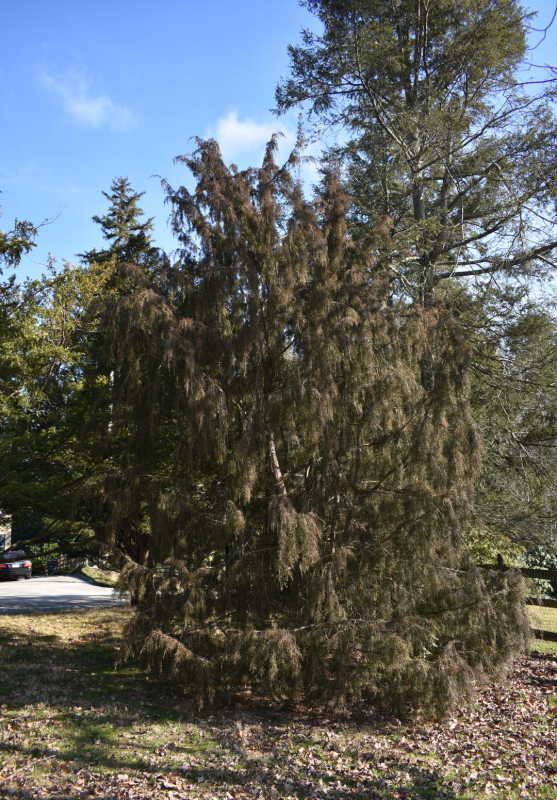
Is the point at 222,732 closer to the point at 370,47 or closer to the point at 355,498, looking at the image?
the point at 355,498

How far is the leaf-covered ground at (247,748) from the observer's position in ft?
17.1

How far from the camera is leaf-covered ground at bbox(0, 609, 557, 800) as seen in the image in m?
5.22

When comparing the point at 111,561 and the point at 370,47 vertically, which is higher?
the point at 370,47

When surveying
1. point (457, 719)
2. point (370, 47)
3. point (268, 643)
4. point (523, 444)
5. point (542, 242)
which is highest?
point (370, 47)

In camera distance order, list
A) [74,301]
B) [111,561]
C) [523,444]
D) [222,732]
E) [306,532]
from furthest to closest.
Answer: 1. [523,444]
2. [74,301]
3. [111,561]
4. [306,532]
5. [222,732]

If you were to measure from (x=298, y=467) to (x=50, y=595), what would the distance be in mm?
13684

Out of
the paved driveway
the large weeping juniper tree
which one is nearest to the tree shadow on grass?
the large weeping juniper tree

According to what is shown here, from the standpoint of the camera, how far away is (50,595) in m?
18.8

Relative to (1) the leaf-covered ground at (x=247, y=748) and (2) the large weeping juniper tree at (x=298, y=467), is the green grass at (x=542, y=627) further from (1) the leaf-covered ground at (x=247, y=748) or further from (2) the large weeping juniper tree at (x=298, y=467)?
(2) the large weeping juniper tree at (x=298, y=467)

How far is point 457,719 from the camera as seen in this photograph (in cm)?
723

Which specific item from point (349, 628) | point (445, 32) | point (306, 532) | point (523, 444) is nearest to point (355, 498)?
point (306, 532)

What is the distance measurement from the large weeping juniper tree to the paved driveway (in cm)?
599

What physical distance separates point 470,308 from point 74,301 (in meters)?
7.76

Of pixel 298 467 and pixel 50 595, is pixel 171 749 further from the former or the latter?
pixel 50 595
